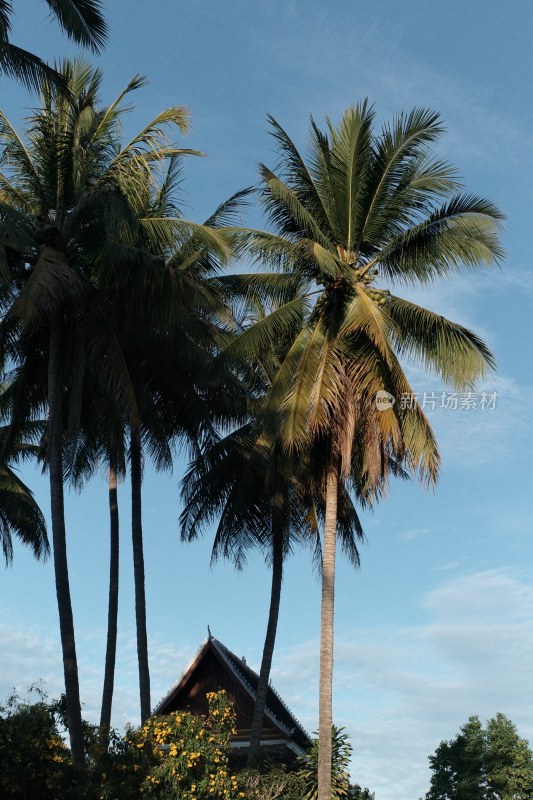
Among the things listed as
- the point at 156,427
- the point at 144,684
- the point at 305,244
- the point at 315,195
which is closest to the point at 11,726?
the point at 144,684

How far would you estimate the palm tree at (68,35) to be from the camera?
52.9 ft

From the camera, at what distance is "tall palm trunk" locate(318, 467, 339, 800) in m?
18.1

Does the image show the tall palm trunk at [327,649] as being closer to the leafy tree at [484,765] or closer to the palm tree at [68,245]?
the palm tree at [68,245]

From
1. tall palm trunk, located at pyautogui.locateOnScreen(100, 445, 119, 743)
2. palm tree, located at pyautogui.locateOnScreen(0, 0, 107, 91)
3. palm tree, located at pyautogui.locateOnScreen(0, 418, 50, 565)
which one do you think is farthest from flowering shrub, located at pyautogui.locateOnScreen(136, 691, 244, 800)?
palm tree, located at pyautogui.locateOnScreen(0, 418, 50, 565)

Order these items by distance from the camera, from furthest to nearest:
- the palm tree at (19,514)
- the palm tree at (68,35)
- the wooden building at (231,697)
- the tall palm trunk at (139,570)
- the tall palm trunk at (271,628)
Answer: the palm tree at (19,514) → the wooden building at (231,697) → the tall palm trunk at (271,628) → the tall palm trunk at (139,570) → the palm tree at (68,35)

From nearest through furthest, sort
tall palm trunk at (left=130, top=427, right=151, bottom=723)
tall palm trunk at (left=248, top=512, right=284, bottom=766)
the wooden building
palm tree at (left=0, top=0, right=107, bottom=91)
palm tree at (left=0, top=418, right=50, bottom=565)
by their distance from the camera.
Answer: palm tree at (left=0, top=0, right=107, bottom=91)
tall palm trunk at (left=130, top=427, right=151, bottom=723)
tall palm trunk at (left=248, top=512, right=284, bottom=766)
the wooden building
palm tree at (left=0, top=418, right=50, bottom=565)

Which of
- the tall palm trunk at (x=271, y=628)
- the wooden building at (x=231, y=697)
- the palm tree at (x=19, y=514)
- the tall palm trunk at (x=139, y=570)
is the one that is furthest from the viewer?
the palm tree at (x=19, y=514)

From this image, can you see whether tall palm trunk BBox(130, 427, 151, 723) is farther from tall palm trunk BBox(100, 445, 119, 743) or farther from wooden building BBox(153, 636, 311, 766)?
wooden building BBox(153, 636, 311, 766)

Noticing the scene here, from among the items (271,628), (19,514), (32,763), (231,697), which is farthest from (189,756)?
(19,514)

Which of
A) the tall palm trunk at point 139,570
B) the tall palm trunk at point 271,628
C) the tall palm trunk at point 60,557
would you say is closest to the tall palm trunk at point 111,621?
the tall palm trunk at point 139,570

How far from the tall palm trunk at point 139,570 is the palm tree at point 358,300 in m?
5.33

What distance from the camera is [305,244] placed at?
19891 millimetres

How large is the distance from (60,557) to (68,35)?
8885 millimetres

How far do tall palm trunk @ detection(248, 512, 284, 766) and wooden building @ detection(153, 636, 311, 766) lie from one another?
14.7ft
